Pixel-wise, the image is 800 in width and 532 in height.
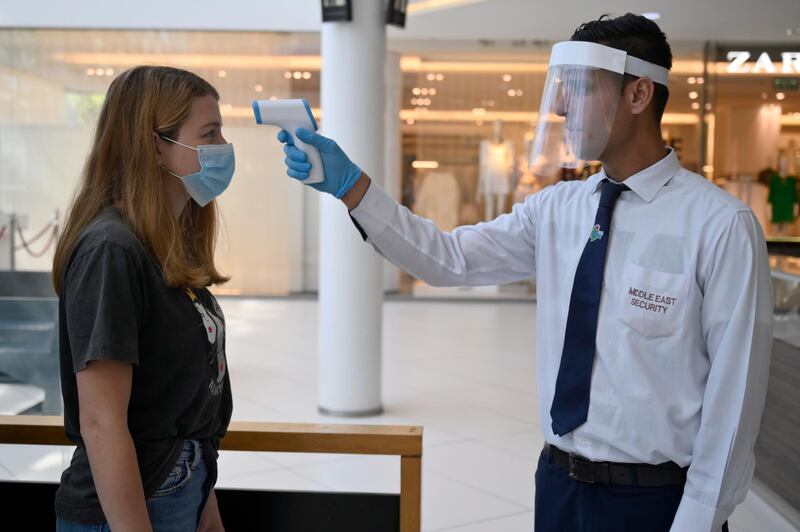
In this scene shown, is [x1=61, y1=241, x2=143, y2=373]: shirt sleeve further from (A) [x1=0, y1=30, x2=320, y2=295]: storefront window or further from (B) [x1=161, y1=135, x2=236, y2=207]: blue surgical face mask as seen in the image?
(A) [x1=0, y1=30, x2=320, y2=295]: storefront window

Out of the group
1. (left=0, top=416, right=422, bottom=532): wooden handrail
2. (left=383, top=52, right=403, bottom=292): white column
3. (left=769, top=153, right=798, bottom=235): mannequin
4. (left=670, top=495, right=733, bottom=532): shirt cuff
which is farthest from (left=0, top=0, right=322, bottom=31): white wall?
(left=670, top=495, right=733, bottom=532): shirt cuff

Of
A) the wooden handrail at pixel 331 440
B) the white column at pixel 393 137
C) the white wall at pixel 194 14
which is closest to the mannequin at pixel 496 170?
the white column at pixel 393 137

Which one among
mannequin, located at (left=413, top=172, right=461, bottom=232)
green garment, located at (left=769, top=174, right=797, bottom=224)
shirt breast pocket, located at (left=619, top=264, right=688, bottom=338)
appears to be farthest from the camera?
mannequin, located at (left=413, top=172, right=461, bottom=232)

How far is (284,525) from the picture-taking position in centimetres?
225

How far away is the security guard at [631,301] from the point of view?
1514mm

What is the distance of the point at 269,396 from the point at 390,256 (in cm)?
420

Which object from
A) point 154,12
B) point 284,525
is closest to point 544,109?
point 284,525

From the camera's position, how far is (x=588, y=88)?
5.59ft

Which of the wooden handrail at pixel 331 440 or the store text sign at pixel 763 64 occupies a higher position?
the store text sign at pixel 763 64

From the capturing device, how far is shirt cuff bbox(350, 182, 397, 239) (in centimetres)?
179

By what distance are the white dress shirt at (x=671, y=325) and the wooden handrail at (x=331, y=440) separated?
1.47 feet

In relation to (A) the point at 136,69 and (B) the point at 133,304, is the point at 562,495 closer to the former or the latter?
(B) the point at 133,304

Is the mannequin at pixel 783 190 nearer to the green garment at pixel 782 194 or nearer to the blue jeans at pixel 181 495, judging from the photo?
the green garment at pixel 782 194

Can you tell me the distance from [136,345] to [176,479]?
0.31 meters
